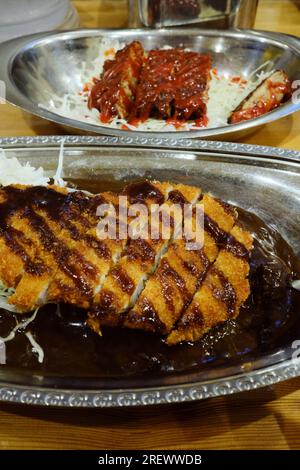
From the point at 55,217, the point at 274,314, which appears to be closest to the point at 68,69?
the point at 55,217

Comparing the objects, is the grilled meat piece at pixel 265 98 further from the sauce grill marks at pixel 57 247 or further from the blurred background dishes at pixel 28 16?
the blurred background dishes at pixel 28 16

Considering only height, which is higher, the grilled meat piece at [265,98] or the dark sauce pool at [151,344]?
the grilled meat piece at [265,98]

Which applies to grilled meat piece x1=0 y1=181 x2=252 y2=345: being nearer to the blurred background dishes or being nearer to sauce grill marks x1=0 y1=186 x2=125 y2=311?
sauce grill marks x1=0 y1=186 x2=125 y2=311

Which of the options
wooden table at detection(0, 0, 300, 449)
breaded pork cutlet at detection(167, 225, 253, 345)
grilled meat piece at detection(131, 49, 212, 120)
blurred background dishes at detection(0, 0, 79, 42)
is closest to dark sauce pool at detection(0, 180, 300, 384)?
breaded pork cutlet at detection(167, 225, 253, 345)

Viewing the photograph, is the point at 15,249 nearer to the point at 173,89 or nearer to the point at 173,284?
the point at 173,284

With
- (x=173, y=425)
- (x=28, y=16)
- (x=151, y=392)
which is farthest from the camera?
(x=28, y=16)

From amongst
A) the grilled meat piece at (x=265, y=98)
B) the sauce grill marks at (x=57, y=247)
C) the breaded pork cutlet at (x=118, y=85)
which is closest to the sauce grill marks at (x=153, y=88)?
the breaded pork cutlet at (x=118, y=85)

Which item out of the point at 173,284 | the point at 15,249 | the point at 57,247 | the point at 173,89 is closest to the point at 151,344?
the point at 173,284
